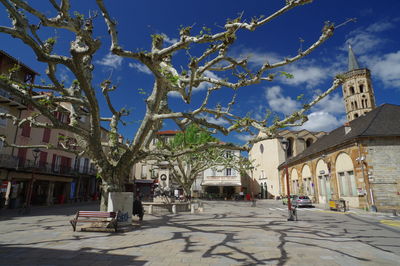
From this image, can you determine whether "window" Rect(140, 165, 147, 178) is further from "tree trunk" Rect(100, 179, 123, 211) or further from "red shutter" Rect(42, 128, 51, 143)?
"tree trunk" Rect(100, 179, 123, 211)

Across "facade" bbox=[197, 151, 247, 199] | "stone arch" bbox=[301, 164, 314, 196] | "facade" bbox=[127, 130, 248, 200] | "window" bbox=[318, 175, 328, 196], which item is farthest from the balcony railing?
"stone arch" bbox=[301, 164, 314, 196]

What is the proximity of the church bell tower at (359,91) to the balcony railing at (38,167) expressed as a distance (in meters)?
57.5

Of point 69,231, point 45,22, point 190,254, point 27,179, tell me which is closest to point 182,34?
point 45,22

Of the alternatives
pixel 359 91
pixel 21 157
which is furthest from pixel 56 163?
pixel 359 91

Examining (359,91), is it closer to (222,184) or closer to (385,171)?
(222,184)

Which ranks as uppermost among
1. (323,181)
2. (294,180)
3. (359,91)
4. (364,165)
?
(359,91)

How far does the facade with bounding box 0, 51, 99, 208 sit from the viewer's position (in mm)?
20062

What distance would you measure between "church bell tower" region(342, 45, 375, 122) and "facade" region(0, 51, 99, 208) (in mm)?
58244

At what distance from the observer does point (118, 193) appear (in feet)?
32.4

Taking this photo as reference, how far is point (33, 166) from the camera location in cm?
2030

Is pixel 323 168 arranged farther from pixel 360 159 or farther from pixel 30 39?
pixel 30 39

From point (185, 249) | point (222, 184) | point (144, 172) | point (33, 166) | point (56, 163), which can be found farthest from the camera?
point (144, 172)

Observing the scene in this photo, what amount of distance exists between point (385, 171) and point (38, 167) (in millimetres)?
31853

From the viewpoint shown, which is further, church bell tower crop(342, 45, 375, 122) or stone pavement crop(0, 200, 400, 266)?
church bell tower crop(342, 45, 375, 122)
